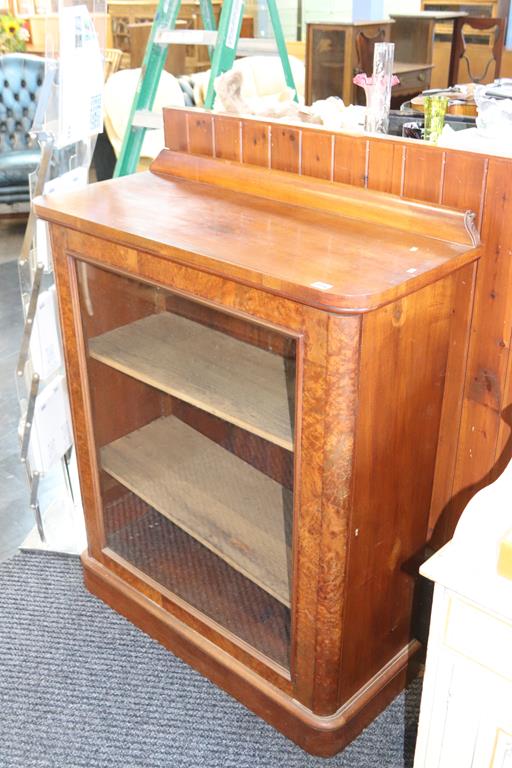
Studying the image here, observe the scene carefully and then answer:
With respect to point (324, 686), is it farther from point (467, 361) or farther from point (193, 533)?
point (467, 361)

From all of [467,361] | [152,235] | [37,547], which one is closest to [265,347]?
[152,235]

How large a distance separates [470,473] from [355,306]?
0.60m

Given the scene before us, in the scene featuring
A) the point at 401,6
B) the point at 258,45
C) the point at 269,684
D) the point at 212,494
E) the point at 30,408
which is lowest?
the point at 269,684

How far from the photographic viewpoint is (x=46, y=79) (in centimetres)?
177

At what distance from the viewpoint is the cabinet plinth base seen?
62.0 inches

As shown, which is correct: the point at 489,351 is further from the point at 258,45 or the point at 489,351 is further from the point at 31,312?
the point at 258,45

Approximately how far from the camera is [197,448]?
6.20 ft

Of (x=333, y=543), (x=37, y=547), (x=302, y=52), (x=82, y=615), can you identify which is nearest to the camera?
(x=333, y=543)

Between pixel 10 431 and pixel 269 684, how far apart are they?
61.7 inches

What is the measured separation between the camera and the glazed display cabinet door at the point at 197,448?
1.48 meters

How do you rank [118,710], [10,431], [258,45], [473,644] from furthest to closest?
[258,45]
[10,431]
[118,710]
[473,644]

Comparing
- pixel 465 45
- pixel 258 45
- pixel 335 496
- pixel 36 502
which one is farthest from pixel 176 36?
pixel 465 45

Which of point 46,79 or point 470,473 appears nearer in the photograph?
point 470,473

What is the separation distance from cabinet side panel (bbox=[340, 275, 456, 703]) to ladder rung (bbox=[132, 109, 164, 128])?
1.43 metres
